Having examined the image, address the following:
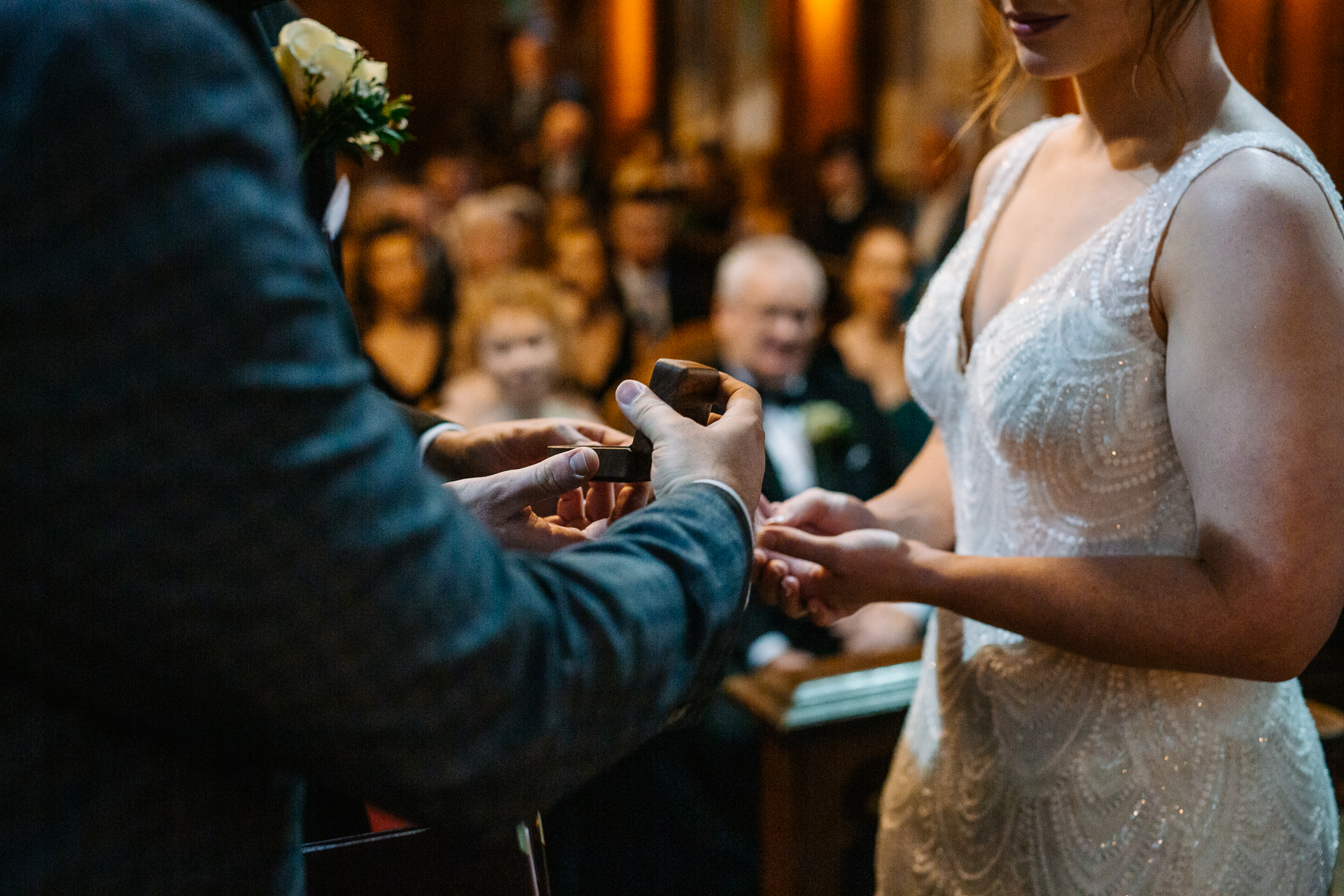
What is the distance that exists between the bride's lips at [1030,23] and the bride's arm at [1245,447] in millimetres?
227

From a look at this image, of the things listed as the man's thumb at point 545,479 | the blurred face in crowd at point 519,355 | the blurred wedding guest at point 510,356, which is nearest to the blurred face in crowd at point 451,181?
the blurred wedding guest at point 510,356

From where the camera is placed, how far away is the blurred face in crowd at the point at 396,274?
15.2ft

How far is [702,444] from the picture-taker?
2.86ft

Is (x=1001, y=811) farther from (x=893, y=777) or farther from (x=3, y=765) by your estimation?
(x=3, y=765)

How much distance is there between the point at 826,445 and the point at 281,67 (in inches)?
90.7

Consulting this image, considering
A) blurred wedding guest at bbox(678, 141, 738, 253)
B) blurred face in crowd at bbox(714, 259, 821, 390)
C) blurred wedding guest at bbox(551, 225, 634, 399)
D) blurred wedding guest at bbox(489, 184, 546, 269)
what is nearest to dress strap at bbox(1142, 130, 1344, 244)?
blurred face in crowd at bbox(714, 259, 821, 390)

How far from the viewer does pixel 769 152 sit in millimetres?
9742

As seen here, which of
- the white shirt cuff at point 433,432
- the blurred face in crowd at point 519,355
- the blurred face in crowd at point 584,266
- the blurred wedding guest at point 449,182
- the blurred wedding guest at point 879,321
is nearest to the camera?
the white shirt cuff at point 433,432

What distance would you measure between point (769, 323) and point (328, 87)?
2.30 m

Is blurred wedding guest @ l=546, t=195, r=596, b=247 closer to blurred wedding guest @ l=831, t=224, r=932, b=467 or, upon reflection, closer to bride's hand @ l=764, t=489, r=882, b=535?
blurred wedding guest @ l=831, t=224, r=932, b=467

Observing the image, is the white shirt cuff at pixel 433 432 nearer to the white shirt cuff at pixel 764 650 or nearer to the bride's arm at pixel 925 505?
the bride's arm at pixel 925 505

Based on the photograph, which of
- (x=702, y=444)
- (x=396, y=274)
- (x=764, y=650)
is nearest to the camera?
(x=702, y=444)

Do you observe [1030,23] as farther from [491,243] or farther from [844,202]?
[844,202]

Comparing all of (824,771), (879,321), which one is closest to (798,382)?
(879,321)
